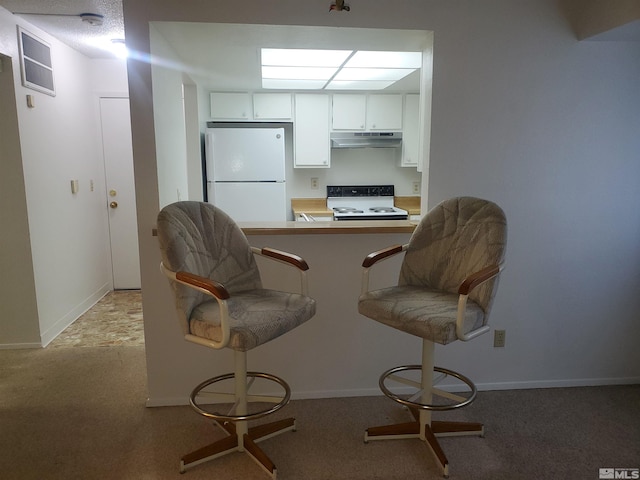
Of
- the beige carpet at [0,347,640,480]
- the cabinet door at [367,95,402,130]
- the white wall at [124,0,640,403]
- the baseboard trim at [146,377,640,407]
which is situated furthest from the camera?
the cabinet door at [367,95,402,130]

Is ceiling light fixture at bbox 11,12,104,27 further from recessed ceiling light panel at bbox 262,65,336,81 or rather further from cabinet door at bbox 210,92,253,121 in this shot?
cabinet door at bbox 210,92,253,121

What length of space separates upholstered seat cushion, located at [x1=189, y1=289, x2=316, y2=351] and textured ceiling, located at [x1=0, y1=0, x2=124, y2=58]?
2.00 m

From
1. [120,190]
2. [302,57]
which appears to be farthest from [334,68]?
[120,190]

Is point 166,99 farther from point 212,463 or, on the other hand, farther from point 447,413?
point 447,413

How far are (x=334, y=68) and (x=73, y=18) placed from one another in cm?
186

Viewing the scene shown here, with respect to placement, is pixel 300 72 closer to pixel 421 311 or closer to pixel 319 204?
pixel 319 204

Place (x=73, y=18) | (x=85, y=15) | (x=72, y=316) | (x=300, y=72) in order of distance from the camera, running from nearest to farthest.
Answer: (x=85, y=15) → (x=73, y=18) → (x=300, y=72) → (x=72, y=316)

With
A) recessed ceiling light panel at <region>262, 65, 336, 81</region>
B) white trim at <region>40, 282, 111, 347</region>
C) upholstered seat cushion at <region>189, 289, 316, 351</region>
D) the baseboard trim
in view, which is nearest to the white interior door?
white trim at <region>40, 282, 111, 347</region>

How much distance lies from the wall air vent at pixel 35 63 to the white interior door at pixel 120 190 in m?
0.88

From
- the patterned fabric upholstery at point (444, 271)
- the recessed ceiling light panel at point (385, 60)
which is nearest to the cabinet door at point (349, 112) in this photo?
the recessed ceiling light panel at point (385, 60)

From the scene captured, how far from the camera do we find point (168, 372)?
2.52 meters

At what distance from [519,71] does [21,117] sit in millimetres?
3194

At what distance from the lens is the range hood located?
189 inches

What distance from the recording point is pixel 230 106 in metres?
4.61
